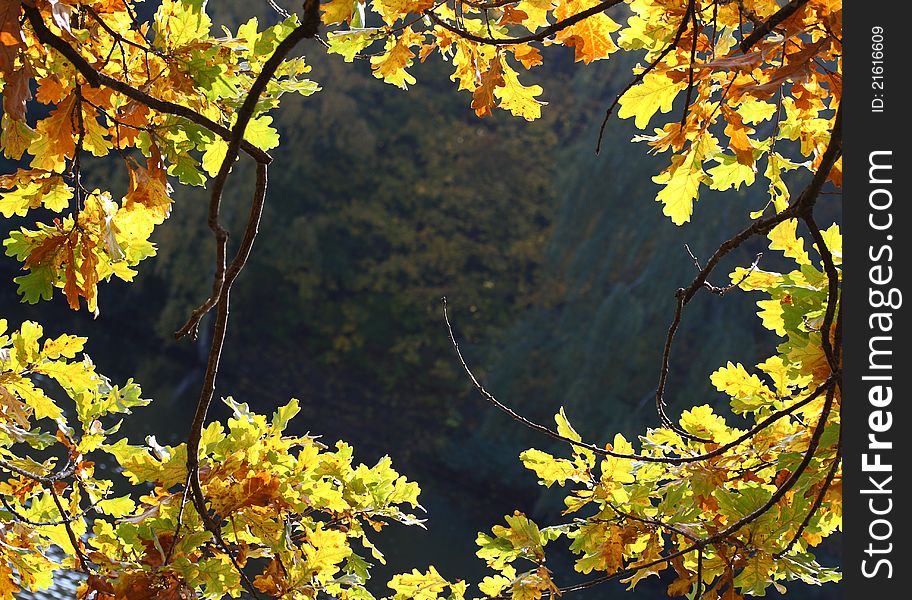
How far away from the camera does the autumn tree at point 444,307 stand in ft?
4.62

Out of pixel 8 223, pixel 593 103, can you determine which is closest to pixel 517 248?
pixel 593 103

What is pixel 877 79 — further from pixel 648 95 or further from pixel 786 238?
pixel 786 238

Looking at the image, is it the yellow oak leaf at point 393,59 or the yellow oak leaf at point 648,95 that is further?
the yellow oak leaf at point 393,59

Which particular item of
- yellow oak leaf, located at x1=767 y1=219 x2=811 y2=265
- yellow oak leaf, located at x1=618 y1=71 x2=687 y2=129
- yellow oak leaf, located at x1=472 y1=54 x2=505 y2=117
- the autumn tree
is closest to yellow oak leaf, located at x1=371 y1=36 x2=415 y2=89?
the autumn tree

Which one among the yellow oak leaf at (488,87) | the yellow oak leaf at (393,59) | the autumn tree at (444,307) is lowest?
the autumn tree at (444,307)

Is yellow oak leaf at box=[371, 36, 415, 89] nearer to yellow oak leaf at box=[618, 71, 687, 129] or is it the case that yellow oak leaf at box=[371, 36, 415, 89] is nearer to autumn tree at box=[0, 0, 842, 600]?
autumn tree at box=[0, 0, 842, 600]

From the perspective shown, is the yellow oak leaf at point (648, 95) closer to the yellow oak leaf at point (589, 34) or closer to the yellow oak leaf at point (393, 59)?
the yellow oak leaf at point (589, 34)

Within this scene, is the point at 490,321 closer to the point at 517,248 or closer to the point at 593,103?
the point at 517,248

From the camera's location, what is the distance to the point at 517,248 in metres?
14.3

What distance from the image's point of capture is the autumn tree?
141cm

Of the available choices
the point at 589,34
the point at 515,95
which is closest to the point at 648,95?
the point at 589,34

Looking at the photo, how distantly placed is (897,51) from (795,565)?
2.33ft

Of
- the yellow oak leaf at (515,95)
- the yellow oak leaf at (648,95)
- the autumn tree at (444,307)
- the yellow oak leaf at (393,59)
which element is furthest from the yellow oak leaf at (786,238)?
the yellow oak leaf at (393,59)

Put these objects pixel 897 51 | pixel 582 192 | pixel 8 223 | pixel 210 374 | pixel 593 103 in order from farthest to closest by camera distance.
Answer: pixel 593 103
pixel 8 223
pixel 582 192
pixel 210 374
pixel 897 51
